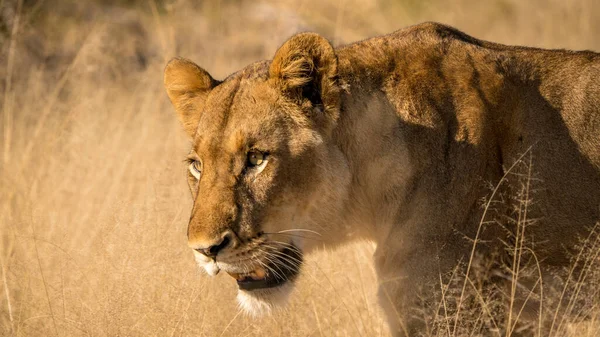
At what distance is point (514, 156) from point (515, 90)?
0.33m

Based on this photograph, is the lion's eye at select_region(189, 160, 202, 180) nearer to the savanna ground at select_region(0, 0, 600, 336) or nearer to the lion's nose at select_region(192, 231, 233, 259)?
the lion's nose at select_region(192, 231, 233, 259)

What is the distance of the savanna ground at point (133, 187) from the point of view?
4.59 metres

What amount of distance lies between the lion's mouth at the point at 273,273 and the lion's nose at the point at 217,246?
21 cm

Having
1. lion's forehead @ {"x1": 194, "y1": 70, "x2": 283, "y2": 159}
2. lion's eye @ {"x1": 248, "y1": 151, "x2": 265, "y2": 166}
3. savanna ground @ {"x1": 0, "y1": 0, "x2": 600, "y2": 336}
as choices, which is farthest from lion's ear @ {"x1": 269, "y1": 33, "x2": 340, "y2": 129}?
savanna ground @ {"x1": 0, "y1": 0, "x2": 600, "y2": 336}

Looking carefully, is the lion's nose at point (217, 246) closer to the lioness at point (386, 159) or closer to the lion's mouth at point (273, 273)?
the lioness at point (386, 159)

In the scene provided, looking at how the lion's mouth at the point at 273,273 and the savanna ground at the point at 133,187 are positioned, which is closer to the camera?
the lion's mouth at the point at 273,273

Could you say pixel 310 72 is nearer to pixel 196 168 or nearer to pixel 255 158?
pixel 255 158

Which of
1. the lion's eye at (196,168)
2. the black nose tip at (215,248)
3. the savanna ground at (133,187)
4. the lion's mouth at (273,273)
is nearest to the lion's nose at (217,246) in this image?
the black nose tip at (215,248)

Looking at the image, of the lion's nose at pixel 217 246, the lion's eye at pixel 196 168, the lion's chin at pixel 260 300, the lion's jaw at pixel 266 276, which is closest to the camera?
the lion's nose at pixel 217 246

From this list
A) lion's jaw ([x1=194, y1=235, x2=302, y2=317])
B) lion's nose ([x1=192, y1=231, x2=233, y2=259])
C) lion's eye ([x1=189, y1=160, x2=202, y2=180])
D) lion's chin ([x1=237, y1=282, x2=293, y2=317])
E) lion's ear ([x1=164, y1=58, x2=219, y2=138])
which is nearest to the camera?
lion's nose ([x1=192, y1=231, x2=233, y2=259])

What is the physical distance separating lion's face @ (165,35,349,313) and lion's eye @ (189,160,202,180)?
0.01 m

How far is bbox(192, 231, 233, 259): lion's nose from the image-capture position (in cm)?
370

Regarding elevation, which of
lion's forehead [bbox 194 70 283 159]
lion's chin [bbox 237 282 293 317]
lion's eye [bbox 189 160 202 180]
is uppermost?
lion's forehead [bbox 194 70 283 159]

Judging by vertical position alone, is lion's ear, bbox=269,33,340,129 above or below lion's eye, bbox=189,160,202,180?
above
